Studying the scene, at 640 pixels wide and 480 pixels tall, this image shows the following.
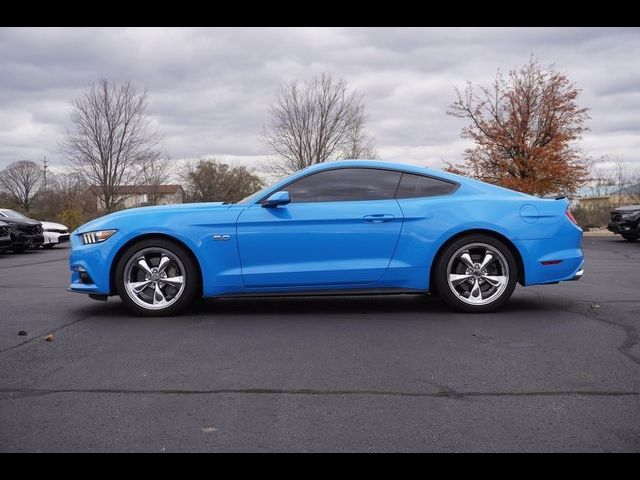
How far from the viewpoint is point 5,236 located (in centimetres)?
1620

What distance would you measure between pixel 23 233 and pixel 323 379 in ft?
51.6

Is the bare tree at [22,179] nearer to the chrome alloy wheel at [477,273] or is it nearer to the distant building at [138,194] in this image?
the distant building at [138,194]

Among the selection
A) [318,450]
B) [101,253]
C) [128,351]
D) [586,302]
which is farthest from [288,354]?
[586,302]

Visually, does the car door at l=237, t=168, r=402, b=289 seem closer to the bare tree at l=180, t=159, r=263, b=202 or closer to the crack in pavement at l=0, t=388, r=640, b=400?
the crack in pavement at l=0, t=388, r=640, b=400

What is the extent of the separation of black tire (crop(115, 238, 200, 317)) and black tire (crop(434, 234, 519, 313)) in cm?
222

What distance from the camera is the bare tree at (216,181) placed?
198ft

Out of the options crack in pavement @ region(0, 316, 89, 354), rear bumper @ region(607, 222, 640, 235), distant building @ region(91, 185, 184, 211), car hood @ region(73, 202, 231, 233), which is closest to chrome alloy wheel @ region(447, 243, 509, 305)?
car hood @ region(73, 202, 231, 233)

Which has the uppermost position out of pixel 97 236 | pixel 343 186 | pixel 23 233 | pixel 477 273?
pixel 343 186

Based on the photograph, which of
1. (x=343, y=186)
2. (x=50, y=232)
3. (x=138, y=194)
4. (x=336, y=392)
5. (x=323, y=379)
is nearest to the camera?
(x=336, y=392)

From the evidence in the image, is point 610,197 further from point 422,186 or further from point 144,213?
point 144,213

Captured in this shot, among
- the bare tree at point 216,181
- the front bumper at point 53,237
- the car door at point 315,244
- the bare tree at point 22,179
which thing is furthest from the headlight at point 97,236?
the bare tree at point 22,179

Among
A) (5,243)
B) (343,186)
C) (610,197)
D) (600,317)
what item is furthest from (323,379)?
(610,197)

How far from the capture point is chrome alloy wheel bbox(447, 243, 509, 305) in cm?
546
